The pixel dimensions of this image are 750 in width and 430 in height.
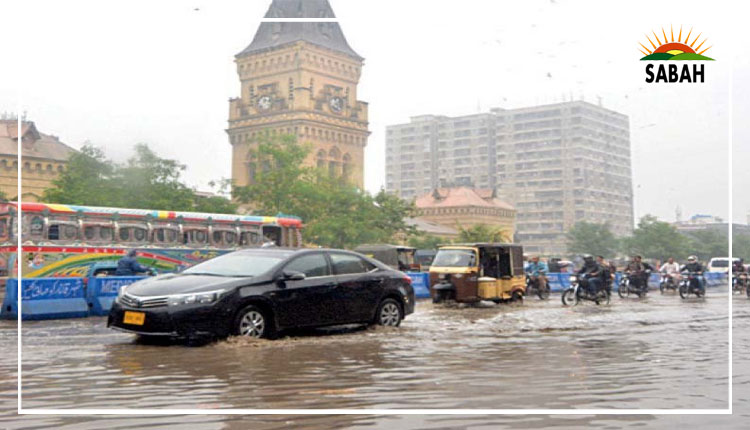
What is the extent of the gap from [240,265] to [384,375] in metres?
4.01

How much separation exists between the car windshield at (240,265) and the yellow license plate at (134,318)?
1093 millimetres

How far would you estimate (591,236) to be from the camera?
13.4m

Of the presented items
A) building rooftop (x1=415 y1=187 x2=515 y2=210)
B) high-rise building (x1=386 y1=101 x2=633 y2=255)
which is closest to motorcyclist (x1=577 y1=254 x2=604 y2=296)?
building rooftop (x1=415 y1=187 x2=515 y2=210)

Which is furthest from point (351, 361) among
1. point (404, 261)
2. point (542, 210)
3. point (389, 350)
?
point (404, 261)

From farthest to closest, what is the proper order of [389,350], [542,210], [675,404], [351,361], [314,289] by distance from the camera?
[542,210]
[314,289]
[389,350]
[351,361]
[675,404]

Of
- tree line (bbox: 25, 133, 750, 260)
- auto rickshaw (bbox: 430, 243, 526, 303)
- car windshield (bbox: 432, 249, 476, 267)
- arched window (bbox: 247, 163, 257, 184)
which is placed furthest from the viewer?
arched window (bbox: 247, 163, 257, 184)

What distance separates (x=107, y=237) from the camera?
912 inches

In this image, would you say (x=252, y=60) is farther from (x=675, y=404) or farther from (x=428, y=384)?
(x=675, y=404)

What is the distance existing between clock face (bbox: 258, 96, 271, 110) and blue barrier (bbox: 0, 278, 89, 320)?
543 cm

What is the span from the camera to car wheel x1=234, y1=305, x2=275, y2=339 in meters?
9.66

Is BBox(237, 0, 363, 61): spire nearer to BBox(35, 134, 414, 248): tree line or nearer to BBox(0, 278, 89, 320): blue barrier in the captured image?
BBox(0, 278, 89, 320): blue barrier

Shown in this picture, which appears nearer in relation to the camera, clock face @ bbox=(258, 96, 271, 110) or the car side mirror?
the car side mirror

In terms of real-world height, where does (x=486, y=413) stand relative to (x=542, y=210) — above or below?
below

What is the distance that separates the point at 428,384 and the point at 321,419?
168 centimetres
